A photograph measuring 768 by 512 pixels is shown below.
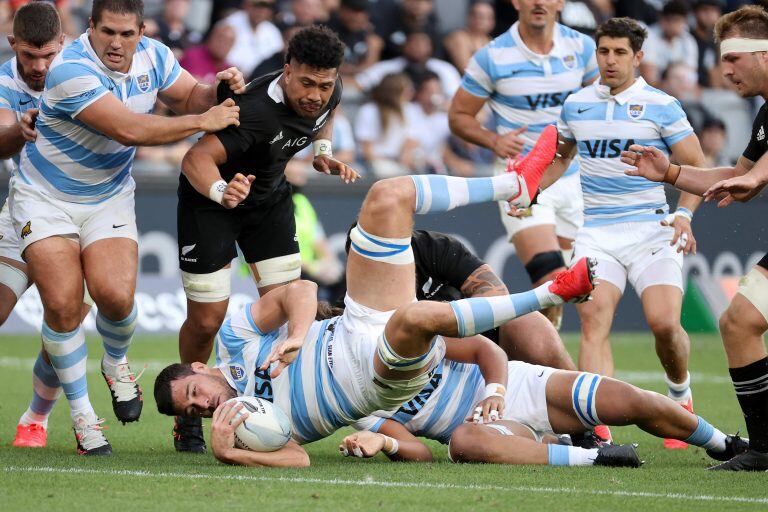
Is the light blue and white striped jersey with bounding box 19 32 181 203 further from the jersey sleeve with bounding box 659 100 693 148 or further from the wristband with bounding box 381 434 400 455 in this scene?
the jersey sleeve with bounding box 659 100 693 148

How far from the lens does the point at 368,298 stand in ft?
21.8

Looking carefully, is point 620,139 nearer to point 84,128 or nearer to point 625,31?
point 625,31

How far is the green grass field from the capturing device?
18.0 feet

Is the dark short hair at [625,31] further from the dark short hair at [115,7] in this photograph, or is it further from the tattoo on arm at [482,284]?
the dark short hair at [115,7]

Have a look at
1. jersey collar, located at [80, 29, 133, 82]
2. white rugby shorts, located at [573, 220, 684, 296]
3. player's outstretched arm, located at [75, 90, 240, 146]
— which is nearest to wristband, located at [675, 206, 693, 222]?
white rugby shorts, located at [573, 220, 684, 296]

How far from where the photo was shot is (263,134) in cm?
757

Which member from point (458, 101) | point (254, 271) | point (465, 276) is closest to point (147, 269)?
point (458, 101)

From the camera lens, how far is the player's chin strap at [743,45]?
22.5 ft

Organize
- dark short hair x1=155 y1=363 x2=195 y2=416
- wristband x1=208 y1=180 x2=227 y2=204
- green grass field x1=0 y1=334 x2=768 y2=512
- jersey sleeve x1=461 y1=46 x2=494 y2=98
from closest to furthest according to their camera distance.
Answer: green grass field x1=0 y1=334 x2=768 y2=512 < dark short hair x1=155 y1=363 x2=195 y2=416 < wristband x1=208 y1=180 x2=227 y2=204 < jersey sleeve x1=461 y1=46 x2=494 y2=98

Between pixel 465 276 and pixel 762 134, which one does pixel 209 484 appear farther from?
pixel 762 134

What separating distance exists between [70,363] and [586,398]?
2.95m

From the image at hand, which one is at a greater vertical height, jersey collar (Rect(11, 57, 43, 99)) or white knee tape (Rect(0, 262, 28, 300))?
jersey collar (Rect(11, 57, 43, 99))

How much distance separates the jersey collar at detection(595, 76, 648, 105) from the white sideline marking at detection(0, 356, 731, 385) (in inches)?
135

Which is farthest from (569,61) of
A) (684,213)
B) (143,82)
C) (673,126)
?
(143,82)
